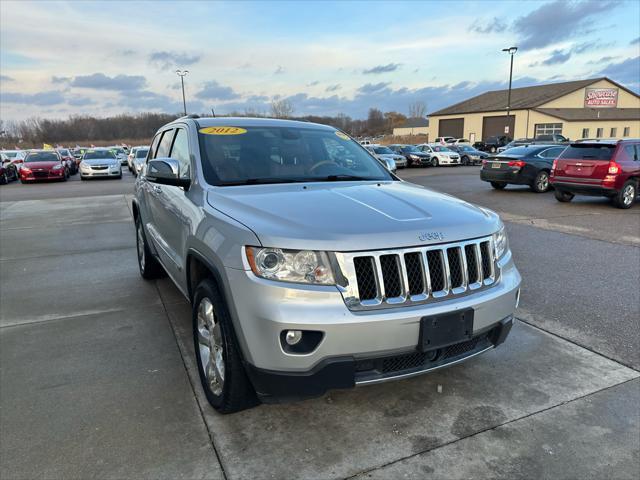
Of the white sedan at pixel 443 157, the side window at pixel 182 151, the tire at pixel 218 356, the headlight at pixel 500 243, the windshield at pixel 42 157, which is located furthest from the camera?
the white sedan at pixel 443 157

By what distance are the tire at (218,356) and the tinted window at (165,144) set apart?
214cm

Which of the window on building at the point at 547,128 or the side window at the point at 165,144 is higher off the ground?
the window on building at the point at 547,128

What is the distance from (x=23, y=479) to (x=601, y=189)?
12882mm

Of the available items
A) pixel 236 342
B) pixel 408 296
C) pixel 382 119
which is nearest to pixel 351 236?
pixel 408 296

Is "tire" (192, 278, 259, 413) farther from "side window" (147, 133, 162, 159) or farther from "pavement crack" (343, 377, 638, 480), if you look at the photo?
"side window" (147, 133, 162, 159)

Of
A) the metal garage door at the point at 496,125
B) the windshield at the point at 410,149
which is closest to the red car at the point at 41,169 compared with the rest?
the windshield at the point at 410,149

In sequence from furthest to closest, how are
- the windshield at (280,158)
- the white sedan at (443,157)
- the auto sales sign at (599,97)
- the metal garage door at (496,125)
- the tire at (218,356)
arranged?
1. the auto sales sign at (599,97)
2. the metal garage door at (496,125)
3. the white sedan at (443,157)
4. the windshield at (280,158)
5. the tire at (218,356)

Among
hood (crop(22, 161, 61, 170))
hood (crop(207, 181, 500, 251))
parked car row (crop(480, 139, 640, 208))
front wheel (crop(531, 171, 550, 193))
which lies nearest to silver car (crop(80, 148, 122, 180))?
hood (crop(22, 161, 61, 170))

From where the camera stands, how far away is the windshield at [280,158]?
3.46 metres

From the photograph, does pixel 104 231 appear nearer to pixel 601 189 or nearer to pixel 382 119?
pixel 601 189

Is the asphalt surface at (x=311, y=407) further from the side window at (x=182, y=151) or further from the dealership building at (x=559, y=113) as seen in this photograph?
the dealership building at (x=559, y=113)

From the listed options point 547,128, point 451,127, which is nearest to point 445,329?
point 547,128

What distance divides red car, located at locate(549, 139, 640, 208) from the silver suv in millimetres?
10353

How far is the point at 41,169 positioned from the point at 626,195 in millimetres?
23760
